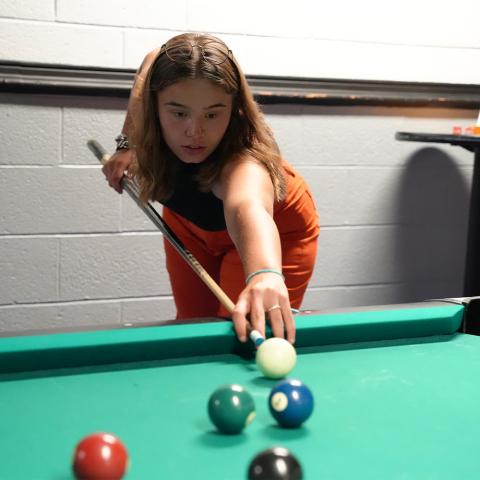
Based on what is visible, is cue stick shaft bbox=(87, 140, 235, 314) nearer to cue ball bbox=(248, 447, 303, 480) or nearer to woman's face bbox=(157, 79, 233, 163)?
woman's face bbox=(157, 79, 233, 163)

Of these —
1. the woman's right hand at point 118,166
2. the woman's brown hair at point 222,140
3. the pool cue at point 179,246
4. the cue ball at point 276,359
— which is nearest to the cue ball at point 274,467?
the cue ball at point 276,359

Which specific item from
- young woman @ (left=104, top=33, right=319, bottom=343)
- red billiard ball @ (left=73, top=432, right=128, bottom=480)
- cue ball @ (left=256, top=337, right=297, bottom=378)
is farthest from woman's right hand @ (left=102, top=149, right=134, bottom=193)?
red billiard ball @ (left=73, top=432, right=128, bottom=480)

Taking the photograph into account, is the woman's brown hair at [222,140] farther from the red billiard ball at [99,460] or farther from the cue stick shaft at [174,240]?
the red billiard ball at [99,460]

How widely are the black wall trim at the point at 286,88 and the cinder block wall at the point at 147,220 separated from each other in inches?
1.3

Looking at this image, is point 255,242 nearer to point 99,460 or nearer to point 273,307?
point 273,307

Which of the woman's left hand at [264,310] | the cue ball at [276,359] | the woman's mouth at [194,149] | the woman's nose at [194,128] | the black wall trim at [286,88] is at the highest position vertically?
the black wall trim at [286,88]

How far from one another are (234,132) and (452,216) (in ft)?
5.73

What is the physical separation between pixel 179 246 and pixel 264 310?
0.58 meters

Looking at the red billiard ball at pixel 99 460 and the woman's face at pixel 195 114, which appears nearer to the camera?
the red billiard ball at pixel 99 460

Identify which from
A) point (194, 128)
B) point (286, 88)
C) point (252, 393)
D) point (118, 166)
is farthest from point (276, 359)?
point (286, 88)

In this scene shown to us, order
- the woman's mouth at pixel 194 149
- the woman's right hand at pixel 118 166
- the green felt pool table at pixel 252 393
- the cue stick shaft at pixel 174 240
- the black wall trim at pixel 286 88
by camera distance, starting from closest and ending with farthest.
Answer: the green felt pool table at pixel 252 393, the cue stick shaft at pixel 174 240, the woman's mouth at pixel 194 149, the woman's right hand at pixel 118 166, the black wall trim at pixel 286 88

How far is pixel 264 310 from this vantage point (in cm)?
144

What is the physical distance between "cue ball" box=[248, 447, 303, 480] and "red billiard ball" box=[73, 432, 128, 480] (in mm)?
146

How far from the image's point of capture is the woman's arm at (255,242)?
142 centimetres
